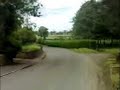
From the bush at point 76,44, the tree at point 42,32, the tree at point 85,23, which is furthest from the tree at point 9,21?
the tree at point 42,32

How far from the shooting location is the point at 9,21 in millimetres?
31531

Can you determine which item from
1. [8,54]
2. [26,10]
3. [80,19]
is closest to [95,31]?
[80,19]

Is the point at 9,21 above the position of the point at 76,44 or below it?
above

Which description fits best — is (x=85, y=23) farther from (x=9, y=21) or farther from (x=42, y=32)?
(x=42, y=32)

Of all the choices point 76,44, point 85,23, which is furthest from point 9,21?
point 76,44

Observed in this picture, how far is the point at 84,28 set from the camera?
66.4 metres

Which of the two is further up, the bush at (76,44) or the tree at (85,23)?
the tree at (85,23)

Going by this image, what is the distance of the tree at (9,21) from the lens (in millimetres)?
30297

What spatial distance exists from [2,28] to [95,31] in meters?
29.2

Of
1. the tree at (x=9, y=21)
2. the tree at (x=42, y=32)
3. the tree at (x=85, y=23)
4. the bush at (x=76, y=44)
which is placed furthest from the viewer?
the tree at (x=42, y=32)

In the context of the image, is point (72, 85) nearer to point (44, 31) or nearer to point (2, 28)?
point (2, 28)

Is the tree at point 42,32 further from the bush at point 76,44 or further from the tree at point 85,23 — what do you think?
the tree at point 85,23

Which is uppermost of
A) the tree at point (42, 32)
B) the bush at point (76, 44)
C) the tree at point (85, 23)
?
the tree at point (85, 23)

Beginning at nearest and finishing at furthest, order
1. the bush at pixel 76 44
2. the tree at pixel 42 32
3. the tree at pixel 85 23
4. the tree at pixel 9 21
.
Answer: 1. the tree at pixel 9 21
2. the tree at pixel 85 23
3. the bush at pixel 76 44
4. the tree at pixel 42 32
